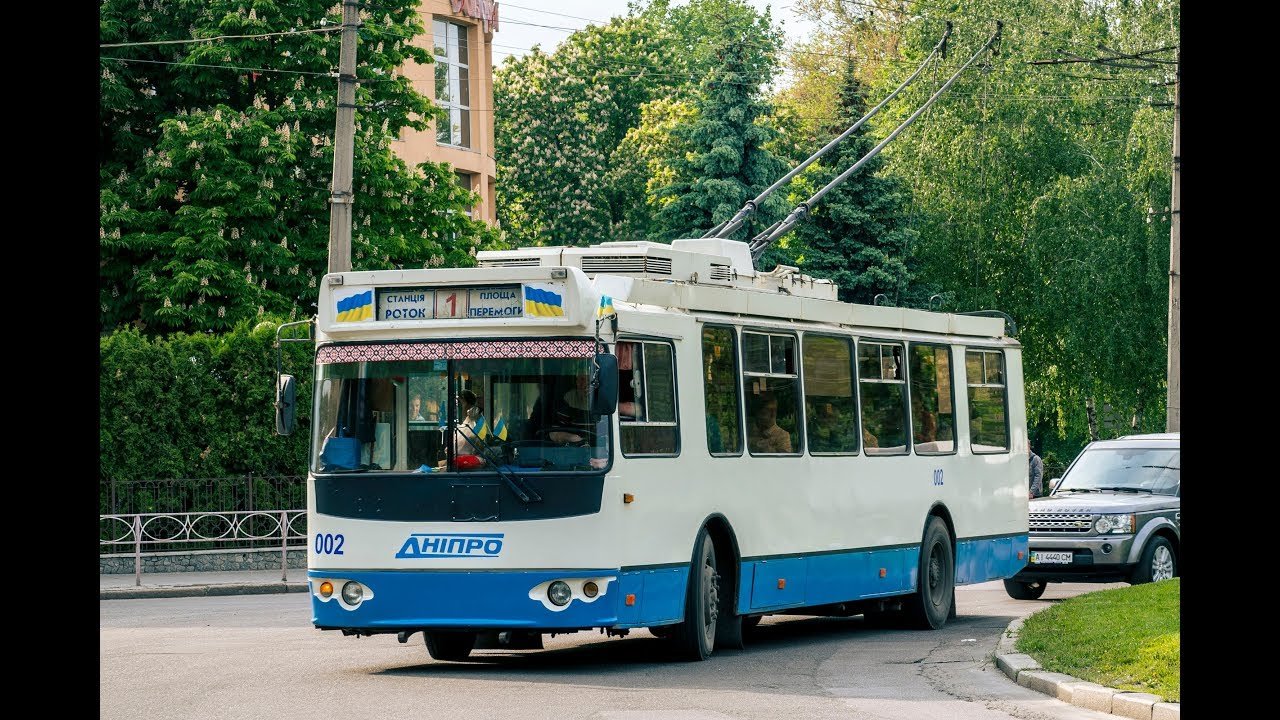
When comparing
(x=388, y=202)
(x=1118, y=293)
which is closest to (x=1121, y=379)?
(x=1118, y=293)

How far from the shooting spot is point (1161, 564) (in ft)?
67.1

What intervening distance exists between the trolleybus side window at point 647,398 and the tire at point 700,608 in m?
0.79

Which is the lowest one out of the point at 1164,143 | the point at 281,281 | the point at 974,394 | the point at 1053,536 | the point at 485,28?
the point at 1053,536

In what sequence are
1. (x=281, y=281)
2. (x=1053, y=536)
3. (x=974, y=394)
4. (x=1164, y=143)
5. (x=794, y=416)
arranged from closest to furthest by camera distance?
1. (x=794, y=416)
2. (x=974, y=394)
3. (x=1053, y=536)
4. (x=281, y=281)
5. (x=1164, y=143)

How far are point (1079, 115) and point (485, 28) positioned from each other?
48.4ft

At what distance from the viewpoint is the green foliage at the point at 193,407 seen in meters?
27.0

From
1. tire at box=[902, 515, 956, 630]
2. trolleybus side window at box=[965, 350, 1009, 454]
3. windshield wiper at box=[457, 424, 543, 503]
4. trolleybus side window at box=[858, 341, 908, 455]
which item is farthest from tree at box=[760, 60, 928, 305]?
windshield wiper at box=[457, 424, 543, 503]

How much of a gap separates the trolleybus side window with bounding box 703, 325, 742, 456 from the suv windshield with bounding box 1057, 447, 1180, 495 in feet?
28.1

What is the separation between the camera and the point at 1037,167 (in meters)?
46.4

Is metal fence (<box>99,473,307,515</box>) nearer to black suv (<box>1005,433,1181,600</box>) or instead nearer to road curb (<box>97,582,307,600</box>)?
road curb (<box>97,582,307,600</box>)

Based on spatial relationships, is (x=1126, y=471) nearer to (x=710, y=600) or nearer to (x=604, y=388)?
(x=710, y=600)

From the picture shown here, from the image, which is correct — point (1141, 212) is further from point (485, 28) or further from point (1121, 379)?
point (485, 28)

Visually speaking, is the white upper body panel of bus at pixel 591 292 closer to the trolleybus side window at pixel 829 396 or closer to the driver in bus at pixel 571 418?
the trolleybus side window at pixel 829 396

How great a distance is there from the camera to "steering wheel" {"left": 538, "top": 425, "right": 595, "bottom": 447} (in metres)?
12.4
